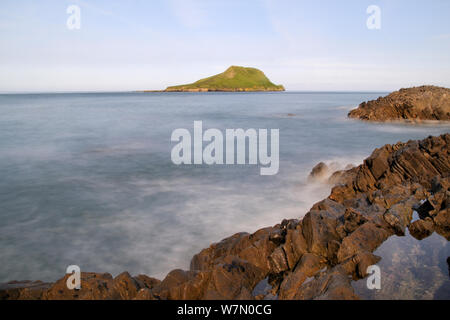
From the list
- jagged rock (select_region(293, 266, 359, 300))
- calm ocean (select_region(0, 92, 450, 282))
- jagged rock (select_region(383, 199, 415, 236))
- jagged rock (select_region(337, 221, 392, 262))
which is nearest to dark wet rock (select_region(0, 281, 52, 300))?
calm ocean (select_region(0, 92, 450, 282))

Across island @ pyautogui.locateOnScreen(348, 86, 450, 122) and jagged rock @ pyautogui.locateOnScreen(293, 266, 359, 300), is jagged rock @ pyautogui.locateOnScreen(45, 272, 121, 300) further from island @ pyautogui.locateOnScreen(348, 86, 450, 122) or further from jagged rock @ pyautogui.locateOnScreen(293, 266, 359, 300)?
island @ pyautogui.locateOnScreen(348, 86, 450, 122)

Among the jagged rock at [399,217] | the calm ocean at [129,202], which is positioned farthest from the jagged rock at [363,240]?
the calm ocean at [129,202]

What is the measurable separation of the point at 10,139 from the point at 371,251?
83.4ft

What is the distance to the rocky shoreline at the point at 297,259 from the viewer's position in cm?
482

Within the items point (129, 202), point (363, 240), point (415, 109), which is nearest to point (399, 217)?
point (363, 240)

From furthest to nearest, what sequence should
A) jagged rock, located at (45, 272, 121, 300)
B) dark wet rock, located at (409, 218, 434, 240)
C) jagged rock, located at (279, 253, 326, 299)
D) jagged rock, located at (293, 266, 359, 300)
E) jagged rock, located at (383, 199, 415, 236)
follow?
jagged rock, located at (383, 199, 415, 236) → dark wet rock, located at (409, 218, 434, 240) → jagged rock, located at (279, 253, 326, 299) → jagged rock, located at (45, 272, 121, 300) → jagged rock, located at (293, 266, 359, 300)

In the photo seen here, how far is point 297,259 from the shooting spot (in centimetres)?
599

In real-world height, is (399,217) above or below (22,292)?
above

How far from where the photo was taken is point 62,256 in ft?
25.2

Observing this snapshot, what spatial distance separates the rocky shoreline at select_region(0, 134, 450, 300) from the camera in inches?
190

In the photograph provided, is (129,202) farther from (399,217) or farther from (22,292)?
(399,217)

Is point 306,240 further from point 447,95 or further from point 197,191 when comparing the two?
point 447,95

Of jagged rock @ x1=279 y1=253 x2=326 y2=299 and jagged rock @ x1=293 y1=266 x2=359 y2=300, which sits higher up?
jagged rock @ x1=293 y1=266 x2=359 y2=300

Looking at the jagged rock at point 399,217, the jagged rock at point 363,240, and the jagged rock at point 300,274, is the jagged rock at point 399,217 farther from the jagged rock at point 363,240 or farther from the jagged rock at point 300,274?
the jagged rock at point 300,274
